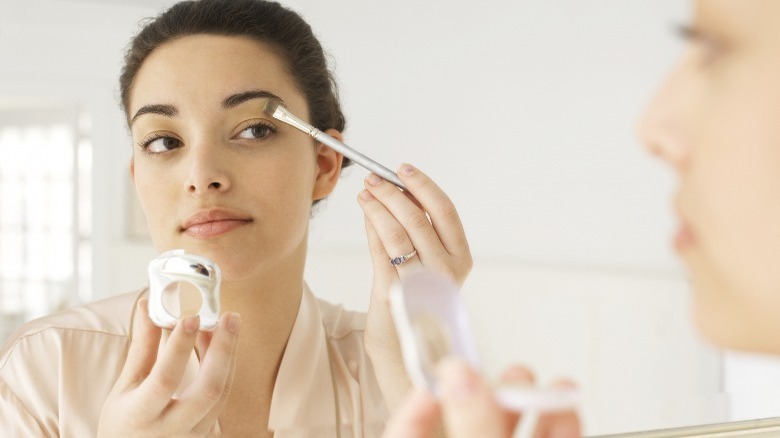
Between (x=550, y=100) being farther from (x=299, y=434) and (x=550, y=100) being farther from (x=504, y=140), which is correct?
(x=299, y=434)

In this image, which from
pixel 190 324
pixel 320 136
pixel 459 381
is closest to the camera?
pixel 459 381

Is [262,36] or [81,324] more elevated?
[262,36]

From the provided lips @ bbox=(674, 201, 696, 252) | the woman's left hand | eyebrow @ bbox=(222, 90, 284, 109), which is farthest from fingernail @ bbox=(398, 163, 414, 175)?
lips @ bbox=(674, 201, 696, 252)

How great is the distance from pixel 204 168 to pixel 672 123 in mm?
287

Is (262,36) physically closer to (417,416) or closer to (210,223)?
(210,223)

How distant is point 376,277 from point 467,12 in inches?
9.2

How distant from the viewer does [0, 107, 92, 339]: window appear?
488mm

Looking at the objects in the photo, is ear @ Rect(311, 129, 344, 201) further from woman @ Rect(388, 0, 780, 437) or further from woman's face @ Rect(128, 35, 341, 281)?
woman @ Rect(388, 0, 780, 437)

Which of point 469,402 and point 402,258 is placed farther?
point 402,258

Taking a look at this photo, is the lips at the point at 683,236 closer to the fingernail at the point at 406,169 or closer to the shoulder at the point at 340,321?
the fingernail at the point at 406,169

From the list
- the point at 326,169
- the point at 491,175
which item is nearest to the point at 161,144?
the point at 326,169

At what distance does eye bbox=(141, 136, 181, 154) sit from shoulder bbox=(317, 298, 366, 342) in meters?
0.14

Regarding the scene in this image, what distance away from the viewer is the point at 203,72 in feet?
1.57

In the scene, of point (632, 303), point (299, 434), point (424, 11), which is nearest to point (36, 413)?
point (299, 434)
